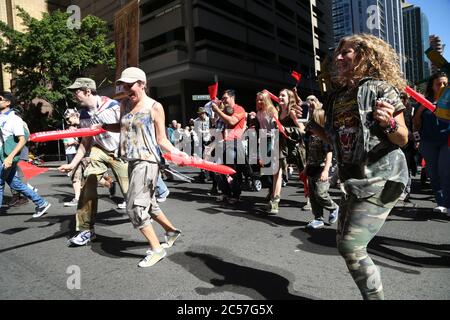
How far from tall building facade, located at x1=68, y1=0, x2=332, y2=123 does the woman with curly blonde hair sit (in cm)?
2477

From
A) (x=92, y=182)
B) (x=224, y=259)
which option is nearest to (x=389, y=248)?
(x=224, y=259)

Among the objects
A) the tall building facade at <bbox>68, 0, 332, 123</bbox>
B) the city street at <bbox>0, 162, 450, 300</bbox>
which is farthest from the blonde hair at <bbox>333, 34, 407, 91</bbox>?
the tall building facade at <bbox>68, 0, 332, 123</bbox>

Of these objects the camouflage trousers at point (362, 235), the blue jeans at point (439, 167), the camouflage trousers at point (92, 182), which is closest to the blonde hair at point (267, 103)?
the blue jeans at point (439, 167)

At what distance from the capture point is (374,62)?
2303 millimetres

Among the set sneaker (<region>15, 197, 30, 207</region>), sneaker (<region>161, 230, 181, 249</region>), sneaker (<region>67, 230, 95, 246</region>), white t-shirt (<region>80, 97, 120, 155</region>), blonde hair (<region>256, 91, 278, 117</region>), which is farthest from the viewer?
sneaker (<region>15, 197, 30, 207</region>)

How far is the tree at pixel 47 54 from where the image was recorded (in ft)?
72.5

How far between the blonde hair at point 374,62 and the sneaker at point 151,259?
8.03 ft

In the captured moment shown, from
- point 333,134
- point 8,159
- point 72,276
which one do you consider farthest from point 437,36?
point 8,159

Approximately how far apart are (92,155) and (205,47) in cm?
2491

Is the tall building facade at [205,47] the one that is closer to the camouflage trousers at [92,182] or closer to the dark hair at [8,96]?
the dark hair at [8,96]

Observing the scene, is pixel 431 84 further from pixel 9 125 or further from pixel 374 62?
pixel 9 125

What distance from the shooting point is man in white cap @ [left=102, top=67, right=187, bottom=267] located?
11.2 ft

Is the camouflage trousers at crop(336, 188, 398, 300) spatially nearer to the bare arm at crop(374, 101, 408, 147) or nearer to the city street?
the bare arm at crop(374, 101, 408, 147)

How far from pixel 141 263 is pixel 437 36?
4.01 m
